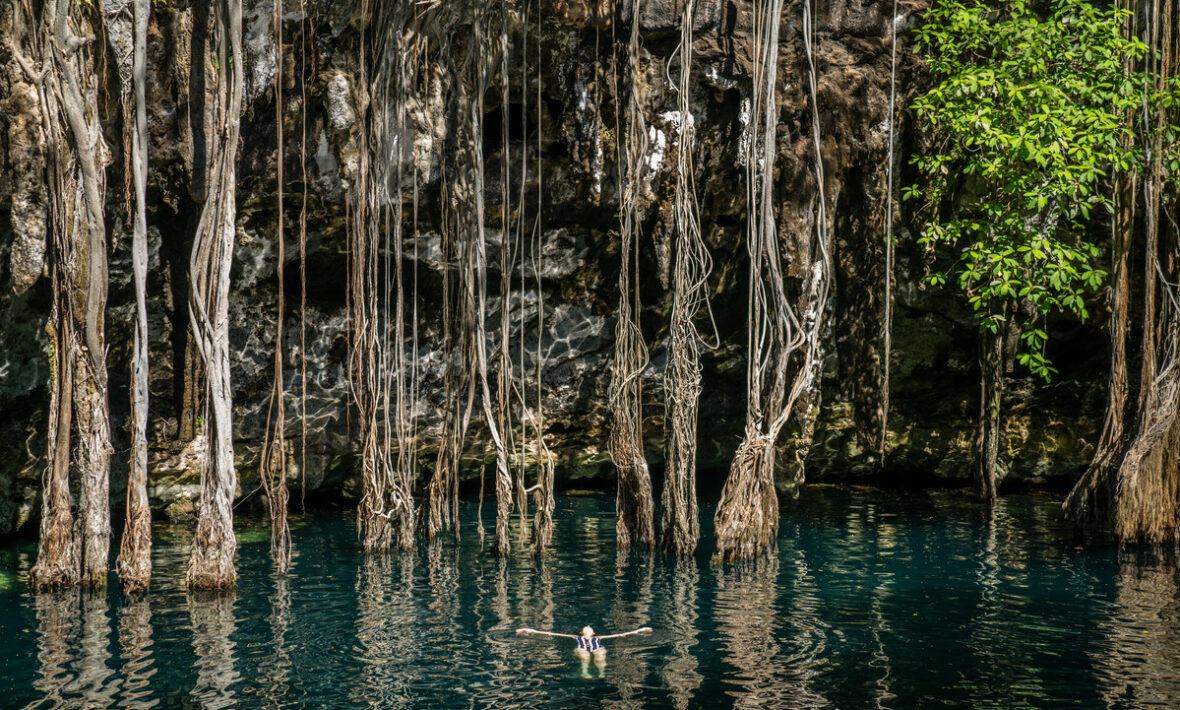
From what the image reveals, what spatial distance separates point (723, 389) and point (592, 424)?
A: 61.2 inches

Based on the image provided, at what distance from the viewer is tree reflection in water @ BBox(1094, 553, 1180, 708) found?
4.92 metres

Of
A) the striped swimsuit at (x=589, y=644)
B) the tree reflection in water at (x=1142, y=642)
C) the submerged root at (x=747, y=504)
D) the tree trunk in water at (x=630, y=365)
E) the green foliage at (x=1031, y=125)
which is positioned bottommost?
the tree reflection in water at (x=1142, y=642)

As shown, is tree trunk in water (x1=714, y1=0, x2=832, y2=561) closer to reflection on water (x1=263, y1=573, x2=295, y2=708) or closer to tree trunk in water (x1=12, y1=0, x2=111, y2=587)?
reflection on water (x1=263, y1=573, x2=295, y2=708)

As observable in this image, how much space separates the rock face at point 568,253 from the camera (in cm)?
920

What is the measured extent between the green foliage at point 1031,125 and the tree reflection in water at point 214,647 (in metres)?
6.97

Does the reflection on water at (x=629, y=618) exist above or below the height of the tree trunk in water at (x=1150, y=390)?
below

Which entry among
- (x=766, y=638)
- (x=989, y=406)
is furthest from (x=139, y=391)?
(x=989, y=406)

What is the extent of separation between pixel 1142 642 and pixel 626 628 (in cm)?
281

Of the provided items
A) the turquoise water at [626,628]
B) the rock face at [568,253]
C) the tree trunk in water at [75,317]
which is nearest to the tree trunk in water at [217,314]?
the turquoise water at [626,628]

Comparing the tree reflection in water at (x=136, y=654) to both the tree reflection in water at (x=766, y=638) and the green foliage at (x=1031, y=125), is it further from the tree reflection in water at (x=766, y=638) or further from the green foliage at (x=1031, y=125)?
the green foliage at (x=1031, y=125)

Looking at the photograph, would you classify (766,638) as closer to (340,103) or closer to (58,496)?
(58,496)

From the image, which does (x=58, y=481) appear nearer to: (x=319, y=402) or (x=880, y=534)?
(x=319, y=402)

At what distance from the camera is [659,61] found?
407 inches

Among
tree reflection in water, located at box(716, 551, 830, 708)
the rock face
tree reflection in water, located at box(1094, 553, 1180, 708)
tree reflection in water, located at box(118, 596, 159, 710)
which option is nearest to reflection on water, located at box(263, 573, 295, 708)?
tree reflection in water, located at box(118, 596, 159, 710)
